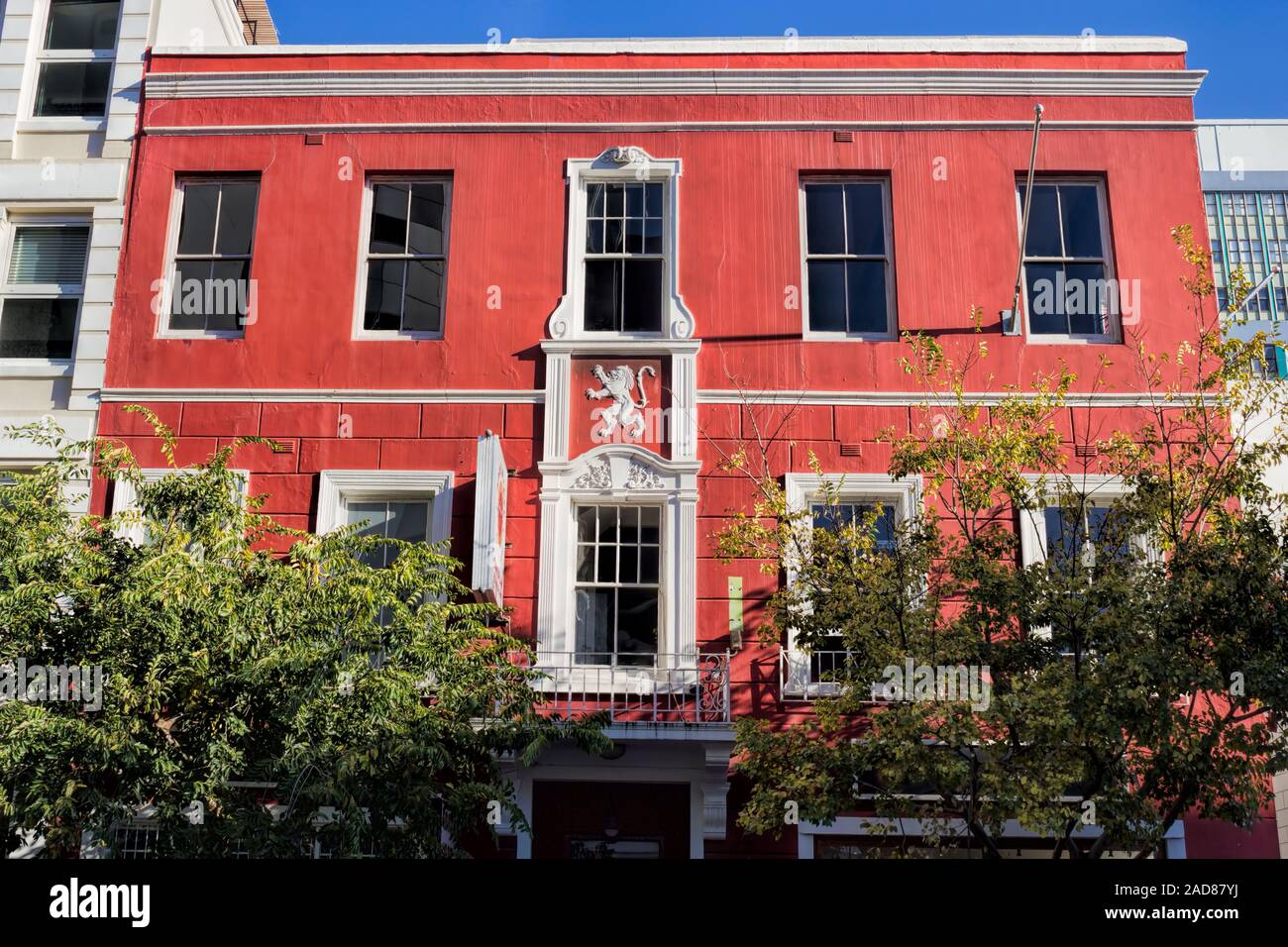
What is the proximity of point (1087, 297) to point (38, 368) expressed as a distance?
1237 cm

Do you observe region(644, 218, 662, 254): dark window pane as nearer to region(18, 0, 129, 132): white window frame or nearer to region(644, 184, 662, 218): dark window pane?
region(644, 184, 662, 218): dark window pane

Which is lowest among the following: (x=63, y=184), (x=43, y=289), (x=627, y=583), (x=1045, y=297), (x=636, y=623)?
(x=636, y=623)

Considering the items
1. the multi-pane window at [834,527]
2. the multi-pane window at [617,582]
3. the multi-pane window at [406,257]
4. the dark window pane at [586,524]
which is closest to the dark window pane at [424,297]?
the multi-pane window at [406,257]

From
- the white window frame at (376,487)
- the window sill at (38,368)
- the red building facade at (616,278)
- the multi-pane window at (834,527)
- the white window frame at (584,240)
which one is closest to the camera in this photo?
the multi-pane window at (834,527)

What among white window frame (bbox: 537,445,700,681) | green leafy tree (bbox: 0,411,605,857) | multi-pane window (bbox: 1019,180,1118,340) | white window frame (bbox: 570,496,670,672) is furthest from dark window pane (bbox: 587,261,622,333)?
green leafy tree (bbox: 0,411,605,857)

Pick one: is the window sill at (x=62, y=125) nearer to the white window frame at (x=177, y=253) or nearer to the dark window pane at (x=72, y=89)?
the dark window pane at (x=72, y=89)

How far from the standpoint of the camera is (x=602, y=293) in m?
15.2

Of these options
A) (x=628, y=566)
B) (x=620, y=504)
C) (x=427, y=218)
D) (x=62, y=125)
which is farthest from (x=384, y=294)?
(x=62, y=125)

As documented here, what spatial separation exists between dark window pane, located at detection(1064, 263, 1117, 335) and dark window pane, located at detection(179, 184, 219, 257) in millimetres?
10332

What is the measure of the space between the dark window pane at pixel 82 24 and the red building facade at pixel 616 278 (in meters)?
1.14

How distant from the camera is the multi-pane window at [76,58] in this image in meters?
16.2

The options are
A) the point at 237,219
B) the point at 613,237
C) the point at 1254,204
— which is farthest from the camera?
the point at 1254,204

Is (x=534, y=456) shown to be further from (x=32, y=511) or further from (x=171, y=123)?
(x=171, y=123)

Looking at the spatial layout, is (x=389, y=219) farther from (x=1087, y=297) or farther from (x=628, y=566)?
(x=1087, y=297)
